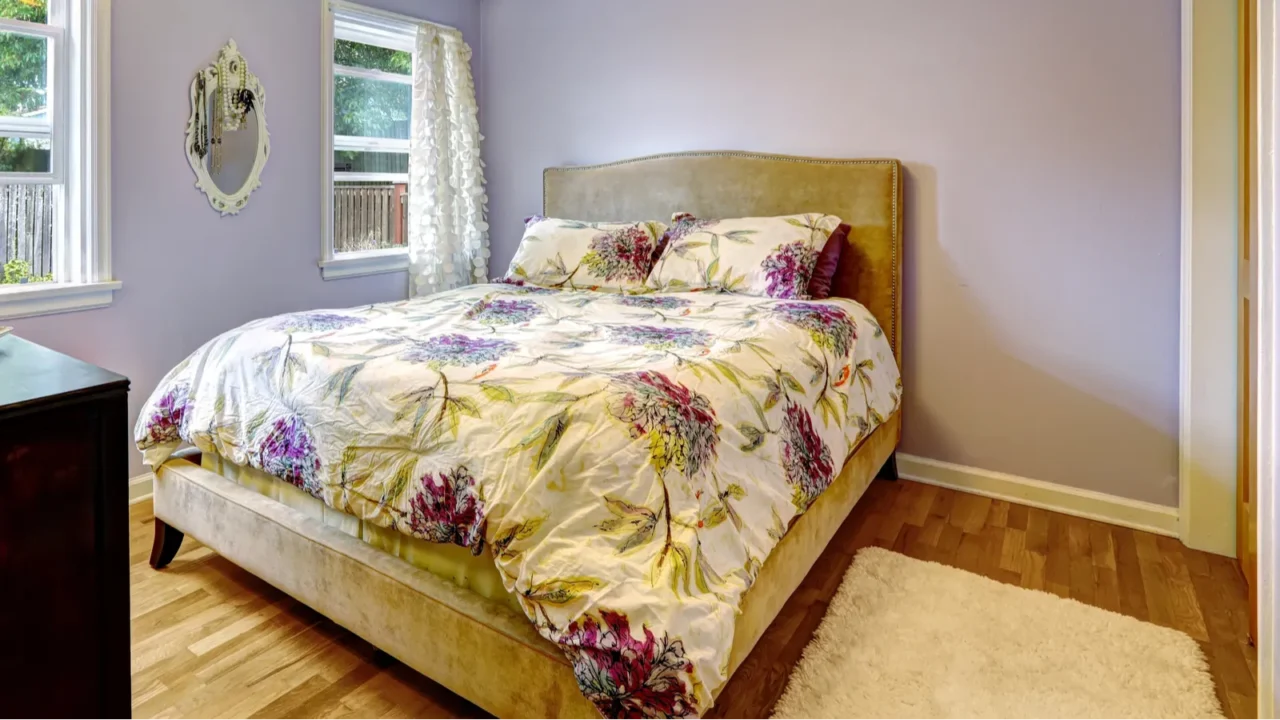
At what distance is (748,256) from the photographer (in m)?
2.78

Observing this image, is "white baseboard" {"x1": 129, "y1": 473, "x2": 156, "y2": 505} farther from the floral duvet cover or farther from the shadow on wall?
the shadow on wall

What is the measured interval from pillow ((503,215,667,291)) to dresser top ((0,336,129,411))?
2069mm

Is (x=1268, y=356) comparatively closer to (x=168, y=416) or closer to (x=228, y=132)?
(x=168, y=416)

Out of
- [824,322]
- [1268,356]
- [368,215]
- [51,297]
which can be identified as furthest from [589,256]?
[1268,356]

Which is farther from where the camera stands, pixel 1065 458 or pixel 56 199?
pixel 1065 458

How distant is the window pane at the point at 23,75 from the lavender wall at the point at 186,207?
20 cm

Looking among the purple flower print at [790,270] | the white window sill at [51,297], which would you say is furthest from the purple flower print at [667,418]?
the white window sill at [51,297]

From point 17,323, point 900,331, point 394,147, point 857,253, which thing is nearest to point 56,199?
point 17,323

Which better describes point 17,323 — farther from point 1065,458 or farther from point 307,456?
point 1065,458

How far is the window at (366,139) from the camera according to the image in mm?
3383

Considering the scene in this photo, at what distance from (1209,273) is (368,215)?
3378 mm

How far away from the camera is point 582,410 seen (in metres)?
1.39

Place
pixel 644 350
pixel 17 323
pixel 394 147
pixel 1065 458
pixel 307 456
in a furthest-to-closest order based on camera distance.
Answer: pixel 394 147
pixel 1065 458
pixel 17 323
pixel 644 350
pixel 307 456

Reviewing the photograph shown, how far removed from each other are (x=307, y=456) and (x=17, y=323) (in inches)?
57.8
